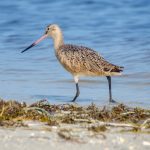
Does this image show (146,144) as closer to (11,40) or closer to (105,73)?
(105,73)

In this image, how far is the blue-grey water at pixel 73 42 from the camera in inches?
393

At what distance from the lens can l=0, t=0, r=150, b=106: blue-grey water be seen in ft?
32.8

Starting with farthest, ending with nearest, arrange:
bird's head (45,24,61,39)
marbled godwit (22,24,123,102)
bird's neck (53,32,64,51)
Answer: bird's head (45,24,61,39) < bird's neck (53,32,64,51) < marbled godwit (22,24,123,102)

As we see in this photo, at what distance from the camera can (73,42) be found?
1455 cm

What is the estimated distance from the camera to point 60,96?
9688mm

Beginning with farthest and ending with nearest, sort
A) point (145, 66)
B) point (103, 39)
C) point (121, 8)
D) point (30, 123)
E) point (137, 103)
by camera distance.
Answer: point (121, 8), point (103, 39), point (145, 66), point (137, 103), point (30, 123)

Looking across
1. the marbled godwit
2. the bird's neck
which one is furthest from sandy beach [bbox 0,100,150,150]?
the bird's neck

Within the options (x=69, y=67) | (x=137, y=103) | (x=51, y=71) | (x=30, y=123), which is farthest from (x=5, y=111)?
(x=51, y=71)

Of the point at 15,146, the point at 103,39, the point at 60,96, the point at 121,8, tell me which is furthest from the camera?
the point at 121,8

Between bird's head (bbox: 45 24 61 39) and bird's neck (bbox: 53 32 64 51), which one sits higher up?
bird's head (bbox: 45 24 61 39)

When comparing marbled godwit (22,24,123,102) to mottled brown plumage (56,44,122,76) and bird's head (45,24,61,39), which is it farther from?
bird's head (45,24,61,39)

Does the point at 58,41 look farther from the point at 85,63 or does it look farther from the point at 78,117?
the point at 78,117

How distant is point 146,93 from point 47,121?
2.95 meters

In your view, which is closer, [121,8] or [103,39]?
[103,39]
